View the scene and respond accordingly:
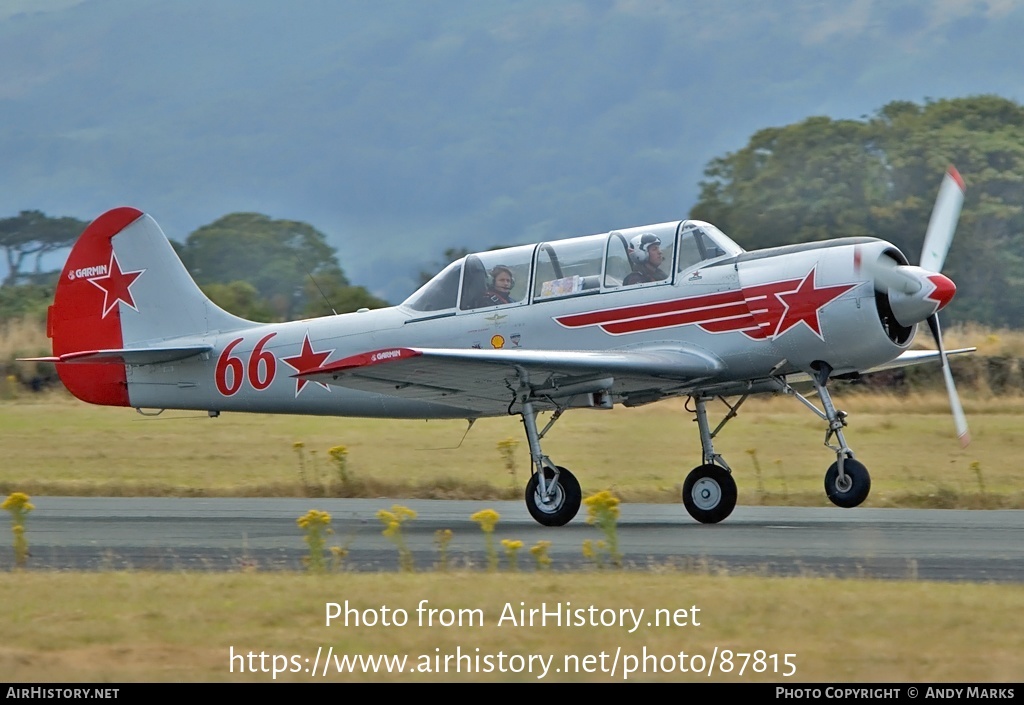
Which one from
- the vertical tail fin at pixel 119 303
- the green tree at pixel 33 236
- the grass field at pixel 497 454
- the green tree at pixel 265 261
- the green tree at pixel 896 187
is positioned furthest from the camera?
the green tree at pixel 33 236

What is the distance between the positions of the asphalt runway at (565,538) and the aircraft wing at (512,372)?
127 cm

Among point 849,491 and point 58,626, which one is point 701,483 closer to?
point 849,491

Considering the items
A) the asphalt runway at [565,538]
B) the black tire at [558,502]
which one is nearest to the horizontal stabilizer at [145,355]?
the asphalt runway at [565,538]

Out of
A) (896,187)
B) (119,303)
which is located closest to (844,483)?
(119,303)

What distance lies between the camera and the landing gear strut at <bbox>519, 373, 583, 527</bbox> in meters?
12.2

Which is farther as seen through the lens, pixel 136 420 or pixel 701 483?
pixel 136 420

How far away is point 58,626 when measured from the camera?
681cm

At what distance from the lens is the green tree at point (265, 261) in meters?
34.2

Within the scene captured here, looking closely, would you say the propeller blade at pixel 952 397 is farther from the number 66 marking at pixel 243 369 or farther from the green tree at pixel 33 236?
the green tree at pixel 33 236

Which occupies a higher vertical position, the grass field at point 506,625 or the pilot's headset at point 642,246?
the pilot's headset at point 642,246

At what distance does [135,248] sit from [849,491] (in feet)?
27.8

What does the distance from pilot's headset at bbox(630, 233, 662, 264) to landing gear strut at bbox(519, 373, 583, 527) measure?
1.56 metres
